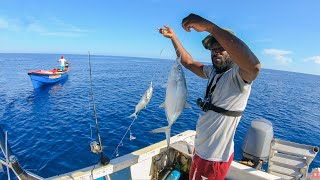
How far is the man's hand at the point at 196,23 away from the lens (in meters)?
2.64

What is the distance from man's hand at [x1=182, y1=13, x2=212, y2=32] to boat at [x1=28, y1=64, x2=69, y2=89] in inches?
1212

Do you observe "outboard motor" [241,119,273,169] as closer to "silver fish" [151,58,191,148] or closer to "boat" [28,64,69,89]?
"silver fish" [151,58,191,148]

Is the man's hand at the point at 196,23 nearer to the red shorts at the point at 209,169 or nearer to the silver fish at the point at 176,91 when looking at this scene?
the silver fish at the point at 176,91

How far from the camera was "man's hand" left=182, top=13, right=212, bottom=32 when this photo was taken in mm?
2641

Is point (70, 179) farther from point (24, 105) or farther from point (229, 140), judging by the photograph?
point (24, 105)

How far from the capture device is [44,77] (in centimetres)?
2973

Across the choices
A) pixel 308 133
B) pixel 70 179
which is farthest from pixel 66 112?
pixel 308 133

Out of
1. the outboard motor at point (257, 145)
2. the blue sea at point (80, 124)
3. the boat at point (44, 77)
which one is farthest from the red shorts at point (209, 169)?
the boat at point (44, 77)

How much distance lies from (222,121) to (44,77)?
3156 centimetres

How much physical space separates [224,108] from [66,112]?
1908 centimetres

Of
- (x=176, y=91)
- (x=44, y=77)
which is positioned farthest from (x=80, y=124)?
(x=44, y=77)

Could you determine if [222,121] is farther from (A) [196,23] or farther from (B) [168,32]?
(B) [168,32]

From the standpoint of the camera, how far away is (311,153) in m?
5.27

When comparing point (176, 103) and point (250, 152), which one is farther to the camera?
point (250, 152)
